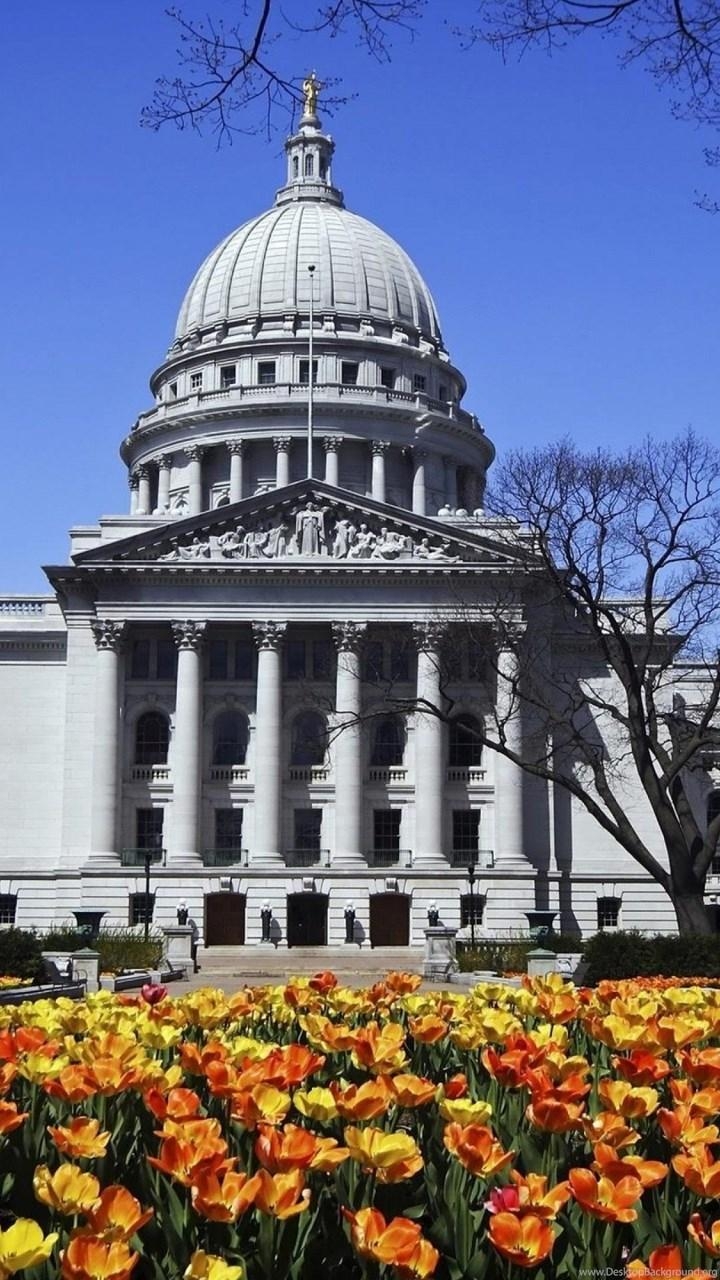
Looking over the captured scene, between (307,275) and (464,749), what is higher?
(307,275)

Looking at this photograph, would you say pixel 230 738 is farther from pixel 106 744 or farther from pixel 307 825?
pixel 106 744

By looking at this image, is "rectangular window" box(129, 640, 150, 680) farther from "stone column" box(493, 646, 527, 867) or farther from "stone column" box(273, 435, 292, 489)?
"stone column" box(273, 435, 292, 489)

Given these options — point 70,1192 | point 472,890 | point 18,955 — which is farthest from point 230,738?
point 70,1192

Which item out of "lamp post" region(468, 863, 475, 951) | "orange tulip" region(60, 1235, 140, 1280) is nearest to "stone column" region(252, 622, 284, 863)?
"lamp post" region(468, 863, 475, 951)

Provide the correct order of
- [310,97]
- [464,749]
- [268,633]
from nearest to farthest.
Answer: [310,97] → [268,633] → [464,749]

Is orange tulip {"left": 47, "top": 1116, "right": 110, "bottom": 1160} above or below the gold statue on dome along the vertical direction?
below

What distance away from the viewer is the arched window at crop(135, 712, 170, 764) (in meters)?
79.2

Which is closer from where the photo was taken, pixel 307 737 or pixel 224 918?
pixel 224 918

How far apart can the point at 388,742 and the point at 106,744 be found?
14212 millimetres

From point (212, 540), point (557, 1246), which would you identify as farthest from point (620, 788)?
point (557, 1246)

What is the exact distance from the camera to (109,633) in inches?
3068

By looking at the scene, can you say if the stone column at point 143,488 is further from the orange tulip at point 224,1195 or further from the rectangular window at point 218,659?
the orange tulip at point 224,1195

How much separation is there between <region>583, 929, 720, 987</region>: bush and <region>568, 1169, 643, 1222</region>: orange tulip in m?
31.5

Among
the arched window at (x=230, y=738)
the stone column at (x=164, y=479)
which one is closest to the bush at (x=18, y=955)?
the arched window at (x=230, y=738)
